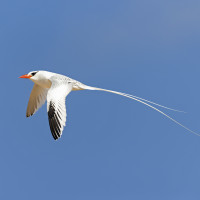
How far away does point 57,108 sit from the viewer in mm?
12492

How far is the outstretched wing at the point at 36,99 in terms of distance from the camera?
17062 mm

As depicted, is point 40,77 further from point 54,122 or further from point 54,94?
point 54,122

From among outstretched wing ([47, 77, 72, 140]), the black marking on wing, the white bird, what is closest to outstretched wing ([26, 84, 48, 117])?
the white bird

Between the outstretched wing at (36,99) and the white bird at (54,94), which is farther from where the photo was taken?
the outstretched wing at (36,99)

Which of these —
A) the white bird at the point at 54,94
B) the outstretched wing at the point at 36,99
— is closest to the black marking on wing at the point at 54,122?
the white bird at the point at 54,94

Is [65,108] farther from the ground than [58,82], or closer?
closer

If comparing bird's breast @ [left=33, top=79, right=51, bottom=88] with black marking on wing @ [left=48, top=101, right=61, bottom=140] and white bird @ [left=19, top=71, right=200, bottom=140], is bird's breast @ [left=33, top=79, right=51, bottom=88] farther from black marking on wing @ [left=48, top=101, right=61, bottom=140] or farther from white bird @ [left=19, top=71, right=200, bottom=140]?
black marking on wing @ [left=48, top=101, right=61, bottom=140]

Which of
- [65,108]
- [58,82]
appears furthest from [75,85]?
[65,108]

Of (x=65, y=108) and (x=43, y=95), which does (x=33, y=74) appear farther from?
(x=65, y=108)

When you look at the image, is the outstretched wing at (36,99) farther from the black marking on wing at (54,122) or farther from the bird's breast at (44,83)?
the black marking on wing at (54,122)

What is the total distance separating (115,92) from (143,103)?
4.04 ft

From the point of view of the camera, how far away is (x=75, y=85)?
14.7 m

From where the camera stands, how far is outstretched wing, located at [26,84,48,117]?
672 inches

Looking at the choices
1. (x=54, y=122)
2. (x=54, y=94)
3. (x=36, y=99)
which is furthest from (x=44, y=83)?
(x=54, y=122)
